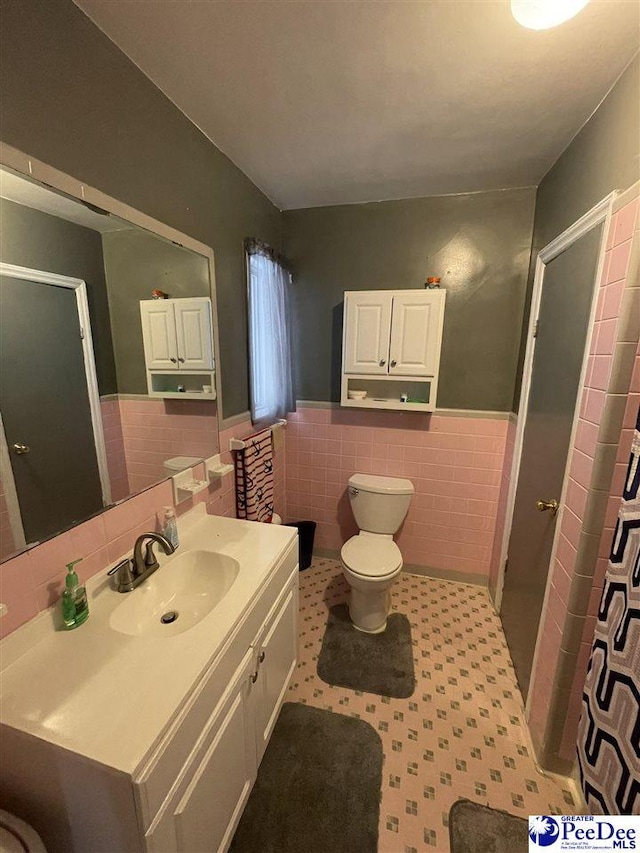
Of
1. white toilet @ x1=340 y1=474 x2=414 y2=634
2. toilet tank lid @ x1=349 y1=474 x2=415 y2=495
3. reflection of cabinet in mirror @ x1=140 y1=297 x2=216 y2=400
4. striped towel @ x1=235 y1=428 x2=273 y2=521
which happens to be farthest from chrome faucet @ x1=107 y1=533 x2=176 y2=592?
toilet tank lid @ x1=349 y1=474 x2=415 y2=495

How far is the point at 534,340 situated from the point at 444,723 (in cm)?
183

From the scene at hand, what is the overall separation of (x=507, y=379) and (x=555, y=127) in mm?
1163

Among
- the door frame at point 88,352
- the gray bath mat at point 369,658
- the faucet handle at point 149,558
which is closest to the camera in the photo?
the door frame at point 88,352

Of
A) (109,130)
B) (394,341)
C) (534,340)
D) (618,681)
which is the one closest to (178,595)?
(618,681)

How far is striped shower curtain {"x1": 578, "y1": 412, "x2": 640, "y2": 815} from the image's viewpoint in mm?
927

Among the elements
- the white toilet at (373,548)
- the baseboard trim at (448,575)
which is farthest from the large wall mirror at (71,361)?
the baseboard trim at (448,575)

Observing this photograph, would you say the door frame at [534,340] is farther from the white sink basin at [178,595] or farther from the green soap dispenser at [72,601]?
the green soap dispenser at [72,601]

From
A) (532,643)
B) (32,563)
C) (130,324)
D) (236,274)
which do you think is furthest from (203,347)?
(532,643)

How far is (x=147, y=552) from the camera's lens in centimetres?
118

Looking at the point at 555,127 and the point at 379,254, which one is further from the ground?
the point at 555,127

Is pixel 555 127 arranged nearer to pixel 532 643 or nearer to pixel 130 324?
pixel 130 324

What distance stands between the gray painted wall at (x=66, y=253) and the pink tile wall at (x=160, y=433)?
6.0 inches

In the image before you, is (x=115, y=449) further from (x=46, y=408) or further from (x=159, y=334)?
(x=159, y=334)

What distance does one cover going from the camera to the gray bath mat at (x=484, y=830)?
1.10 m
